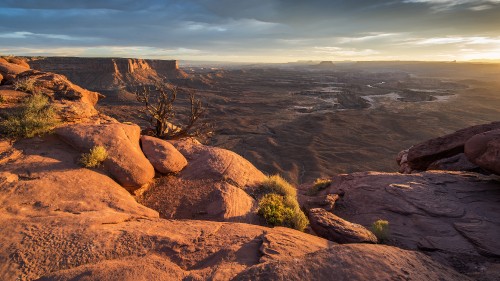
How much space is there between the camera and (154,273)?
349 cm

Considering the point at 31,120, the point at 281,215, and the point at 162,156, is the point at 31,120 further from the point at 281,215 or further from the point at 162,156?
the point at 281,215

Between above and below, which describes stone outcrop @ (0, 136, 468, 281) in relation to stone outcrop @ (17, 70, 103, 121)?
below

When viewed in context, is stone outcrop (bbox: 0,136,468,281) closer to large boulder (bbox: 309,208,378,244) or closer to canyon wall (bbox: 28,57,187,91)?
large boulder (bbox: 309,208,378,244)

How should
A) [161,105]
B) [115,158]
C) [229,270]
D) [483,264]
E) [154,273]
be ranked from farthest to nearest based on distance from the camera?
[161,105] → [115,158] → [483,264] → [229,270] → [154,273]

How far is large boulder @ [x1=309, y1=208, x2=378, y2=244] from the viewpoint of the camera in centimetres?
561

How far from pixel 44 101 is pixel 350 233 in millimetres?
7788

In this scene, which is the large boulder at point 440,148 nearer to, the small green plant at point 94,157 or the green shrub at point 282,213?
the green shrub at point 282,213

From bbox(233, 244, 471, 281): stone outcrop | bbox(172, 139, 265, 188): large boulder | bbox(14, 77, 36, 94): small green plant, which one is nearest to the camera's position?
bbox(233, 244, 471, 281): stone outcrop

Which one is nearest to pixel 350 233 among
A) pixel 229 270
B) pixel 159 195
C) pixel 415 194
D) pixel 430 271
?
pixel 430 271

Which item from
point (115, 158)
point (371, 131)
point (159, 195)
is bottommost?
point (371, 131)

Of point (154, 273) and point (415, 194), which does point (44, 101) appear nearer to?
point (154, 273)

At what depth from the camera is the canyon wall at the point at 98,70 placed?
68438 millimetres

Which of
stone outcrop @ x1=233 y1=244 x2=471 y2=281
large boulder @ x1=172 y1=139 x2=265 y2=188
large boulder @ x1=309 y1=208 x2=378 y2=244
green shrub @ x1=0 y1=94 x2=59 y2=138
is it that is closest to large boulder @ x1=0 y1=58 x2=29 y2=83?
green shrub @ x1=0 y1=94 x2=59 y2=138

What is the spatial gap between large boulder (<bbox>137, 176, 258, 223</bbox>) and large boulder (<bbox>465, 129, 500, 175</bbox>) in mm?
6698
